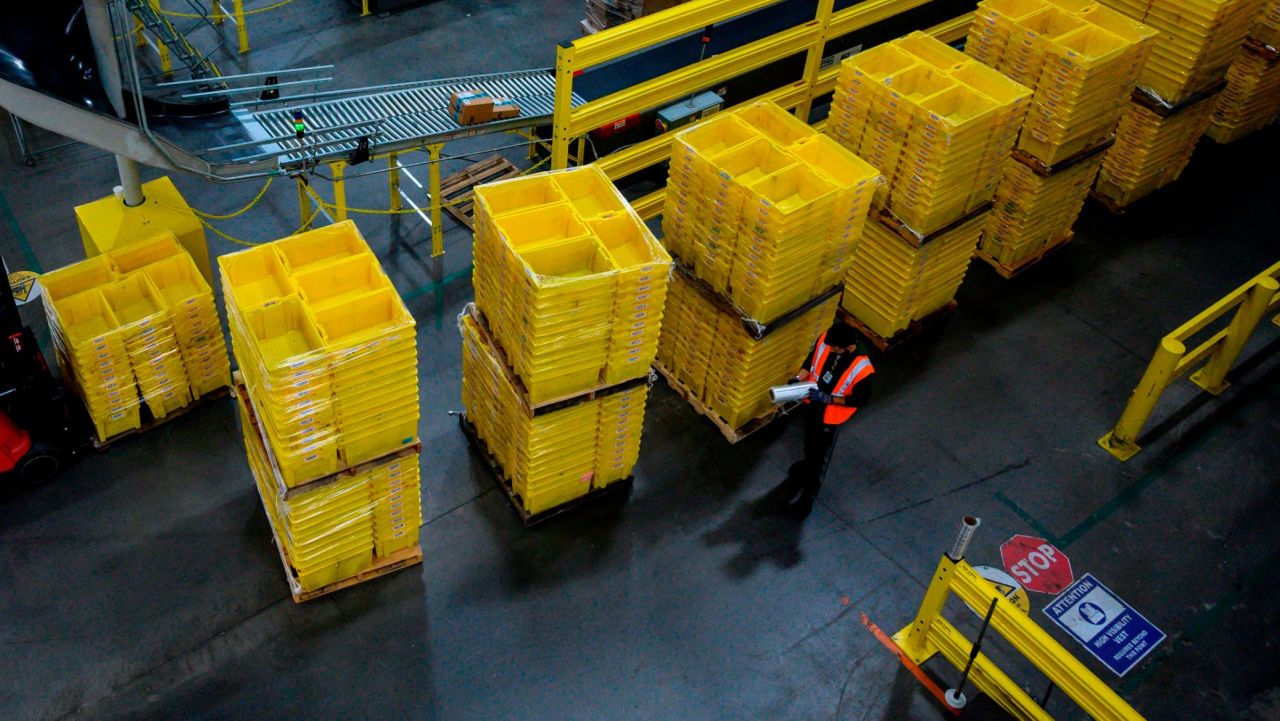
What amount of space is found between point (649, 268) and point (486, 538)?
2641 millimetres

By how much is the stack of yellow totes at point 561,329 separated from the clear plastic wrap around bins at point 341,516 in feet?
3.06

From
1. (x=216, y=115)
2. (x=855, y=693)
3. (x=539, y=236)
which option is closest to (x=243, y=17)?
(x=216, y=115)

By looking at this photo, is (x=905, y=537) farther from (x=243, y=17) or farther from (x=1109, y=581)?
(x=243, y=17)

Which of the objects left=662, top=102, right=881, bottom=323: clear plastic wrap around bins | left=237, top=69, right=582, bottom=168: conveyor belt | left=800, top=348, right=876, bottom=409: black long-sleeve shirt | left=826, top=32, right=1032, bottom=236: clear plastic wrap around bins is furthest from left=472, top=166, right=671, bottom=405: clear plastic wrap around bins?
left=826, top=32, right=1032, bottom=236: clear plastic wrap around bins

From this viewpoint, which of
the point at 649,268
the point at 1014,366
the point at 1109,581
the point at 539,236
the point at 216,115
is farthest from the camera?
the point at 1014,366

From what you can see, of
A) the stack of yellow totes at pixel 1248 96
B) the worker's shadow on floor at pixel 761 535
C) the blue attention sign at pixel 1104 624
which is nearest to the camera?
the blue attention sign at pixel 1104 624

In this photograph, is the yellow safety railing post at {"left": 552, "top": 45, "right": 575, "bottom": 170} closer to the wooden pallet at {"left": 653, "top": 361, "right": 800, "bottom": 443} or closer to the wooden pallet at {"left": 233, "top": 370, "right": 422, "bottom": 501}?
the wooden pallet at {"left": 653, "top": 361, "right": 800, "bottom": 443}

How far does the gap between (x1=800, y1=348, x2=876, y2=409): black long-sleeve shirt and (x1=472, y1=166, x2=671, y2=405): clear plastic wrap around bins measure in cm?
137

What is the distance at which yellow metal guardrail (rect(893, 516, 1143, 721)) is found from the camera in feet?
22.0

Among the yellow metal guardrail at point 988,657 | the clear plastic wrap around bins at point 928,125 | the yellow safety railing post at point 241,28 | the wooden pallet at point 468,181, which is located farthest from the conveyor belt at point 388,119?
the yellow metal guardrail at point 988,657

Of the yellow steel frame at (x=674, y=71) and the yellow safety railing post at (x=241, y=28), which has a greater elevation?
the yellow steel frame at (x=674, y=71)

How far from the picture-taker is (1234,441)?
10039 mm

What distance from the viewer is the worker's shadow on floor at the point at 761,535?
28.1 ft

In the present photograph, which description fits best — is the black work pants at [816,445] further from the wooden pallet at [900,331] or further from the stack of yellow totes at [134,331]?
the stack of yellow totes at [134,331]
